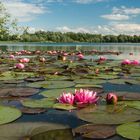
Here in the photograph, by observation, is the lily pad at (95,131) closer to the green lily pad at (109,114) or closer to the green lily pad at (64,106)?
the green lily pad at (109,114)

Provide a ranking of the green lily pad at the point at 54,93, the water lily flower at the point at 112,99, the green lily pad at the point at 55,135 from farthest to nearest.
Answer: the green lily pad at the point at 54,93
the water lily flower at the point at 112,99
the green lily pad at the point at 55,135

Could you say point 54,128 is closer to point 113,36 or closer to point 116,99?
point 116,99

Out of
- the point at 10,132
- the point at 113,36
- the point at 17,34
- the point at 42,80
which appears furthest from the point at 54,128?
the point at 113,36

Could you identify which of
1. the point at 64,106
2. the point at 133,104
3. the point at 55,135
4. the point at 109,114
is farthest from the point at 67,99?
the point at 55,135

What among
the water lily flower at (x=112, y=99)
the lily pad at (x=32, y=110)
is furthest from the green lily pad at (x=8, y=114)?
the water lily flower at (x=112, y=99)

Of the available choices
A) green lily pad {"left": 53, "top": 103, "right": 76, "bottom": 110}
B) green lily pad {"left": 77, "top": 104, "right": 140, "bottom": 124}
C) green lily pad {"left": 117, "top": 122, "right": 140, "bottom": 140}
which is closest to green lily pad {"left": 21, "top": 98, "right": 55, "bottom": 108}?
green lily pad {"left": 53, "top": 103, "right": 76, "bottom": 110}

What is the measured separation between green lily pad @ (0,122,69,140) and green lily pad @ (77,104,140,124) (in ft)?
0.75

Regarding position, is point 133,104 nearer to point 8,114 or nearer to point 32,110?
point 32,110

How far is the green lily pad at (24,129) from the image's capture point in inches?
60.1

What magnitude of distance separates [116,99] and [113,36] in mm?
59860

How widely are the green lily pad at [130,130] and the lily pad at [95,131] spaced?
0.14 ft

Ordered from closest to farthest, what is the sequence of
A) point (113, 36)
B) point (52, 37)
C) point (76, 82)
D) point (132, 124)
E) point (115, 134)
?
point (115, 134) < point (132, 124) < point (76, 82) < point (52, 37) < point (113, 36)

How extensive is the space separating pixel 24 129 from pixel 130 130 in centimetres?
57

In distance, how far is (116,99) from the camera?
2182 millimetres
